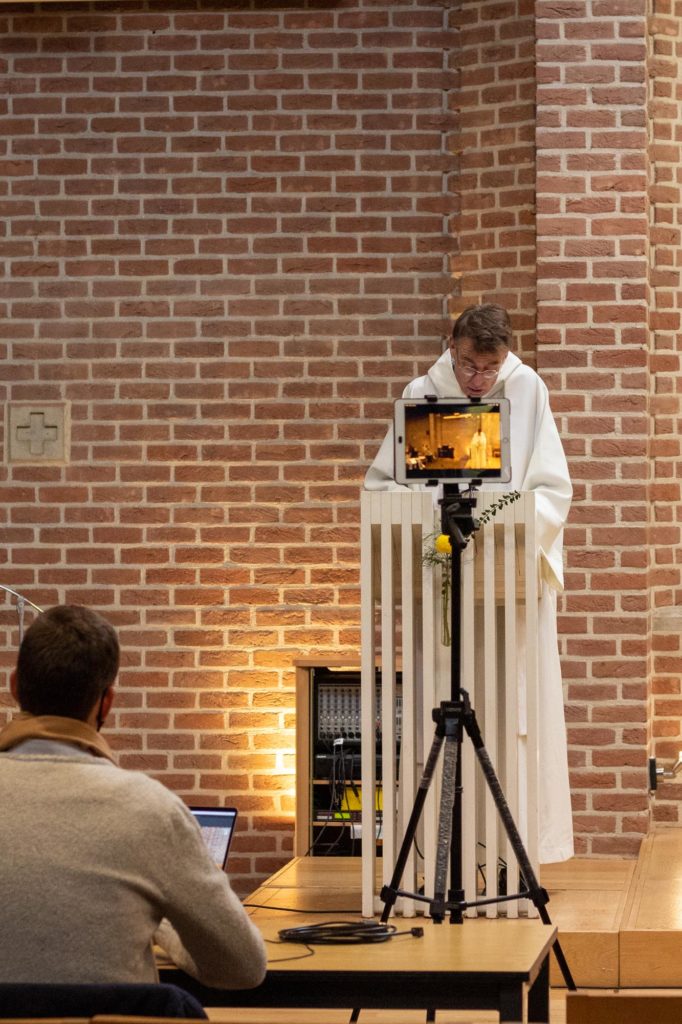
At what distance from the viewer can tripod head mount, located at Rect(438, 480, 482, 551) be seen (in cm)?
336

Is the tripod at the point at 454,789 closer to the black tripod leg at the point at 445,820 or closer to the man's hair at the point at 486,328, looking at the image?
the black tripod leg at the point at 445,820

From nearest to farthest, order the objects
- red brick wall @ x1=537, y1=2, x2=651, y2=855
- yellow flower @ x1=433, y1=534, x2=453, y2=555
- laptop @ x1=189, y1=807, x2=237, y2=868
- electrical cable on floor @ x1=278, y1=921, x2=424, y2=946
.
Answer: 1. electrical cable on floor @ x1=278, y1=921, x2=424, y2=946
2. yellow flower @ x1=433, y1=534, x2=453, y2=555
3. laptop @ x1=189, y1=807, x2=237, y2=868
4. red brick wall @ x1=537, y1=2, x2=651, y2=855

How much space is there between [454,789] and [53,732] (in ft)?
4.96

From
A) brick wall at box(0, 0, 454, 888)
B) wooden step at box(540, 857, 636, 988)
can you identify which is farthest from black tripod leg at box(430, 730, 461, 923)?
brick wall at box(0, 0, 454, 888)

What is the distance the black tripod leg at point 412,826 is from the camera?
10.9 feet

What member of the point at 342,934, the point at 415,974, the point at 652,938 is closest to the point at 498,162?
the point at 652,938

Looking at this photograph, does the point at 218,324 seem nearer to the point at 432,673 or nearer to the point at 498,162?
the point at 498,162

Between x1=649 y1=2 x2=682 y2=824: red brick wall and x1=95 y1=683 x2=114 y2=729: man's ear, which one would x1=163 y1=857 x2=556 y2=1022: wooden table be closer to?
x1=95 y1=683 x2=114 y2=729: man's ear

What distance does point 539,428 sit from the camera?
13.9 feet

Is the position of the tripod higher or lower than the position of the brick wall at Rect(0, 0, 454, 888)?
lower

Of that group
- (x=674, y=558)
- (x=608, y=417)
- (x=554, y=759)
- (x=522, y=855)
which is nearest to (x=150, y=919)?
(x=522, y=855)

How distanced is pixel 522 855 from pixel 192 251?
129 inches

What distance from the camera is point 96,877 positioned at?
1943 millimetres

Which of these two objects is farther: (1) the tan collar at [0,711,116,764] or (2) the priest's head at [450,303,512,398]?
(2) the priest's head at [450,303,512,398]
